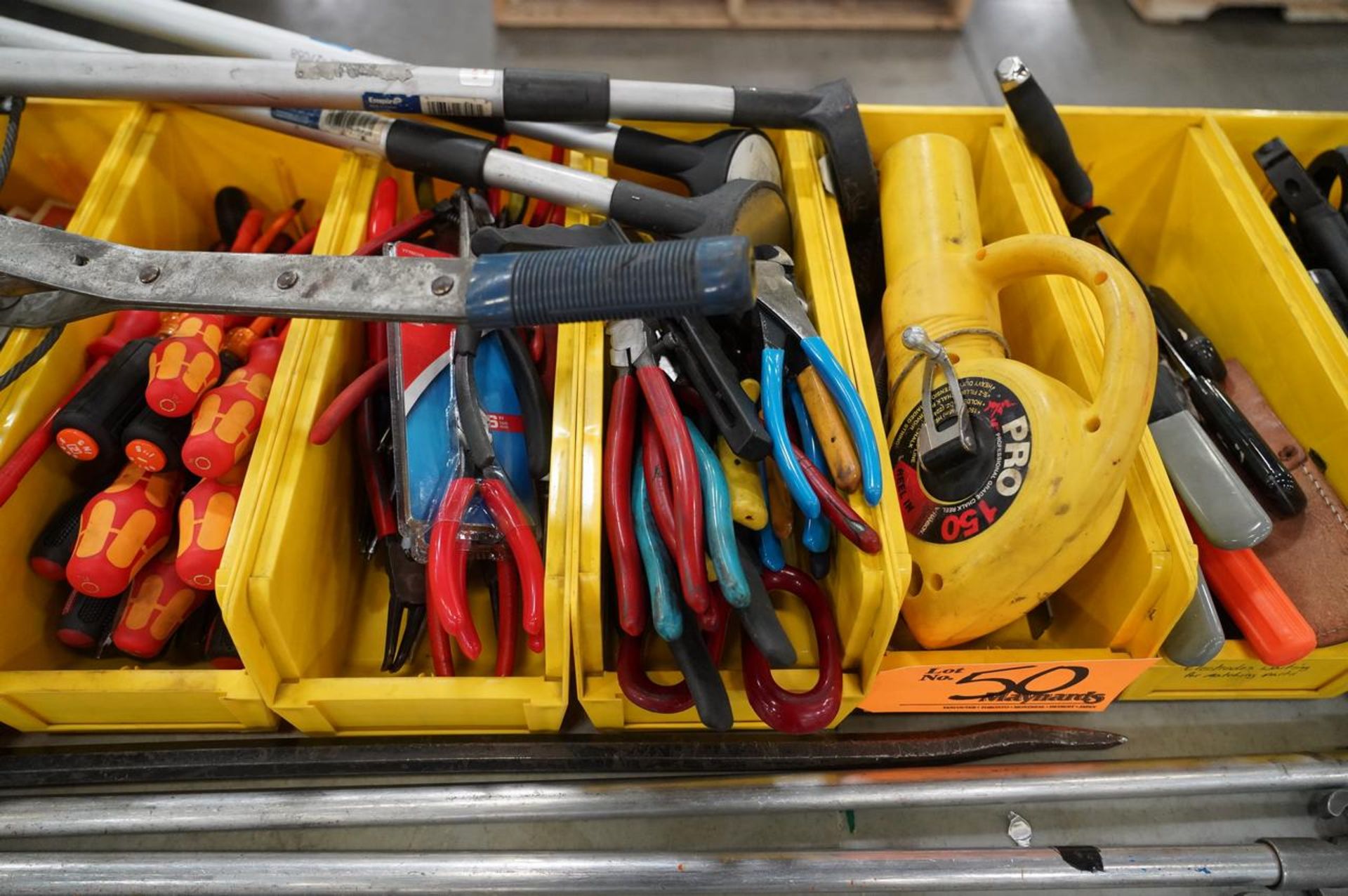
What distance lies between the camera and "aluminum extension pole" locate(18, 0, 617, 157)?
40.8 inches

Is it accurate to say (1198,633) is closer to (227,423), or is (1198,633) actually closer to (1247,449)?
(1247,449)

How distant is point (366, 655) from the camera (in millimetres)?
953

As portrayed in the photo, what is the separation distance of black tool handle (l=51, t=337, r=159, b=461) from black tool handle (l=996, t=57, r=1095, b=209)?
1.04 metres

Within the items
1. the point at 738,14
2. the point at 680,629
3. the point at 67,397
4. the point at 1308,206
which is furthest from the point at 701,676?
the point at 738,14

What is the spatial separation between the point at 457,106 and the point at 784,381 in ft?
1.61

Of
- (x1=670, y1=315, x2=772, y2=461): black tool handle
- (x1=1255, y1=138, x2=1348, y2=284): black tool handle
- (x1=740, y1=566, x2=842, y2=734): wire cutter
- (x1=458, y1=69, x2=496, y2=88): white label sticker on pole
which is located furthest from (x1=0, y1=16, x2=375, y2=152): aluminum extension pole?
(x1=1255, y1=138, x2=1348, y2=284): black tool handle

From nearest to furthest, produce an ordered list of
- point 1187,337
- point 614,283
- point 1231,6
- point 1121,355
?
1. point 614,283
2. point 1121,355
3. point 1187,337
4. point 1231,6

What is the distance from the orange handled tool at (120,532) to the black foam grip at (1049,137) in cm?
107

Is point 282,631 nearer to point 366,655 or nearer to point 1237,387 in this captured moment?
point 366,655

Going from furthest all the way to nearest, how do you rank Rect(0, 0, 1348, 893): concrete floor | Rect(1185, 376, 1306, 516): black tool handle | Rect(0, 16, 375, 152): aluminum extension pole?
Rect(0, 0, 1348, 893): concrete floor, Rect(0, 16, 375, 152): aluminum extension pole, Rect(1185, 376, 1306, 516): black tool handle

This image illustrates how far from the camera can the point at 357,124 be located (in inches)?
39.9

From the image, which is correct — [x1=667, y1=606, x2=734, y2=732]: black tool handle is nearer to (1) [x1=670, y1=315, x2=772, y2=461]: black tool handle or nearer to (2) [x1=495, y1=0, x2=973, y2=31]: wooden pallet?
(1) [x1=670, y1=315, x2=772, y2=461]: black tool handle

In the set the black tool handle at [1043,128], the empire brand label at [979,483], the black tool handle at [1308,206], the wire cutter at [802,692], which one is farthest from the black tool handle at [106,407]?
the black tool handle at [1308,206]

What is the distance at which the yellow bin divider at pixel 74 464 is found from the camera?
81 cm
